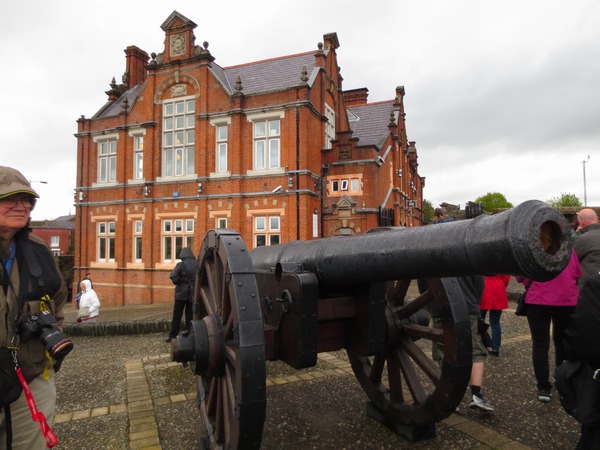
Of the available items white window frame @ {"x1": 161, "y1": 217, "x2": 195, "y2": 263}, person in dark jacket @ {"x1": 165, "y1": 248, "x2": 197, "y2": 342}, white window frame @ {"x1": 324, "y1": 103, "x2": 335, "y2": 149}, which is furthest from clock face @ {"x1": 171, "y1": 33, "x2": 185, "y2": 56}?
person in dark jacket @ {"x1": 165, "y1": 248, "x2": 197, "y2": 342}

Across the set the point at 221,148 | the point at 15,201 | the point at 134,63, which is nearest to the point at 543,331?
the point at 15,201

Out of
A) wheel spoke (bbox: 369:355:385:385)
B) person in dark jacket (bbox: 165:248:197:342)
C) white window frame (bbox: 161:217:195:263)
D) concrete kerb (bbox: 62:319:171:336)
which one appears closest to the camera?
wheel spoke (bbox: 369:355:385:385)

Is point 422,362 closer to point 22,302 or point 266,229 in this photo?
point 22,302

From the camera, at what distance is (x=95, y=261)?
68.0 ft

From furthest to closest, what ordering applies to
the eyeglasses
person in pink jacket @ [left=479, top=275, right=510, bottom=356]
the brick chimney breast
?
the brick chimney breast → person in pink jacket @ [left=479, top=275, right=510, bottom=356] → the eyeglasses

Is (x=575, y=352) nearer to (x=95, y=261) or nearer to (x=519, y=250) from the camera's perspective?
(x=519, y=250)

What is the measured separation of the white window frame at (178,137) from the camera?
1859 cm

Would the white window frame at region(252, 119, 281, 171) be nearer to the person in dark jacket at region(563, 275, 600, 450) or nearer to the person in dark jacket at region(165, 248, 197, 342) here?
the person in dark jacket at region(165, 248, 197, 342)

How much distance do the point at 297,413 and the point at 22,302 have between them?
2.72 meters

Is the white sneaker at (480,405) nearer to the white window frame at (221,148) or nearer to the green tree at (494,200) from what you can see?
the white window frame at (221,148)

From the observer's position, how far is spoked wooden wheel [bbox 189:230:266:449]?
2314 mm

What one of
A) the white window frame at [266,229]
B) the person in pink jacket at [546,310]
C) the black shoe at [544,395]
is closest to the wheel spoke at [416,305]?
the person in pink jacket at [546,310]

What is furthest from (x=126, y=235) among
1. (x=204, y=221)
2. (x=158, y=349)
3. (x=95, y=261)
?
(x=158, y=349)

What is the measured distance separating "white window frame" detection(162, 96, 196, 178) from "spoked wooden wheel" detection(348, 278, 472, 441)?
52.5 feet
